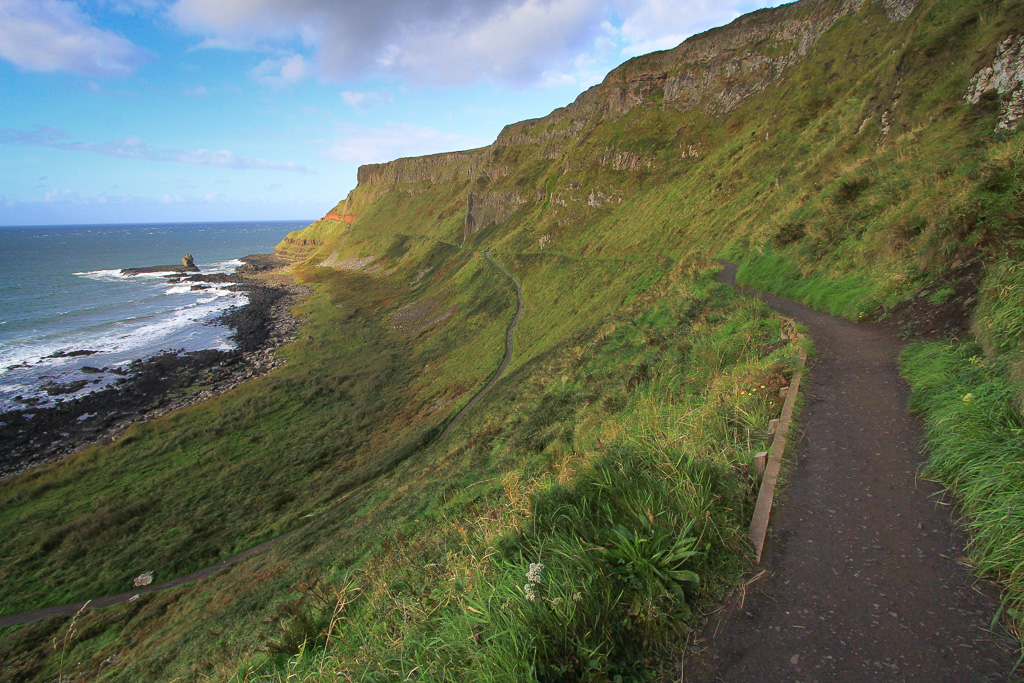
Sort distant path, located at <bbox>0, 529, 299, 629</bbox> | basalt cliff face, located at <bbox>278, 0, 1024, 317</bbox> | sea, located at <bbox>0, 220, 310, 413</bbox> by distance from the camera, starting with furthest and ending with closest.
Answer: sea, located at <bbox>0, 220, 310, 413</bbox> → distant path, located at <bbox>0, 529, 299, 629</bbox> → basalt cliff face, located at <bbox>278, 0, 1024, 317</bbox>

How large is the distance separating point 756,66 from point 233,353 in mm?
66870

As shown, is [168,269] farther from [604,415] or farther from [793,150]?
[604,415]

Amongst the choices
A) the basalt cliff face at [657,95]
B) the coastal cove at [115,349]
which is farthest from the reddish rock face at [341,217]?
the basalt cliff face at [657,95]

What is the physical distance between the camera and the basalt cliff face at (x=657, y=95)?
46844 mm

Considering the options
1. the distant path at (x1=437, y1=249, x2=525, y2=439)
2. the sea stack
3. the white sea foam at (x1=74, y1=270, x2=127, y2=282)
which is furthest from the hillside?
the sea stack

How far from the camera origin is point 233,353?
51.5m

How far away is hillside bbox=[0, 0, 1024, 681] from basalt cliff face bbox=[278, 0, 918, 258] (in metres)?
0.46

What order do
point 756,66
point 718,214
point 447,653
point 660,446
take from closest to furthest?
point 447,653, point 660,446, point 718,214, point 756,66

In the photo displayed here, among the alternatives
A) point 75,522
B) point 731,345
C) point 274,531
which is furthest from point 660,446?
point 75,522

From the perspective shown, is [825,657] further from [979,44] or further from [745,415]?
[979,44]

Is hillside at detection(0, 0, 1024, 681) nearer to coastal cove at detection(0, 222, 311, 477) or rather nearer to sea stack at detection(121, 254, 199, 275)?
coastal cove at detection(0, 222, 311, 477)

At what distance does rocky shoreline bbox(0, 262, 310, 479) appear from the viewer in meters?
33.7

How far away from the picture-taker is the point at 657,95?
6131 centimetres

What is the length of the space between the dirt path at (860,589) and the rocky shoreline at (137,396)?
145 feet
